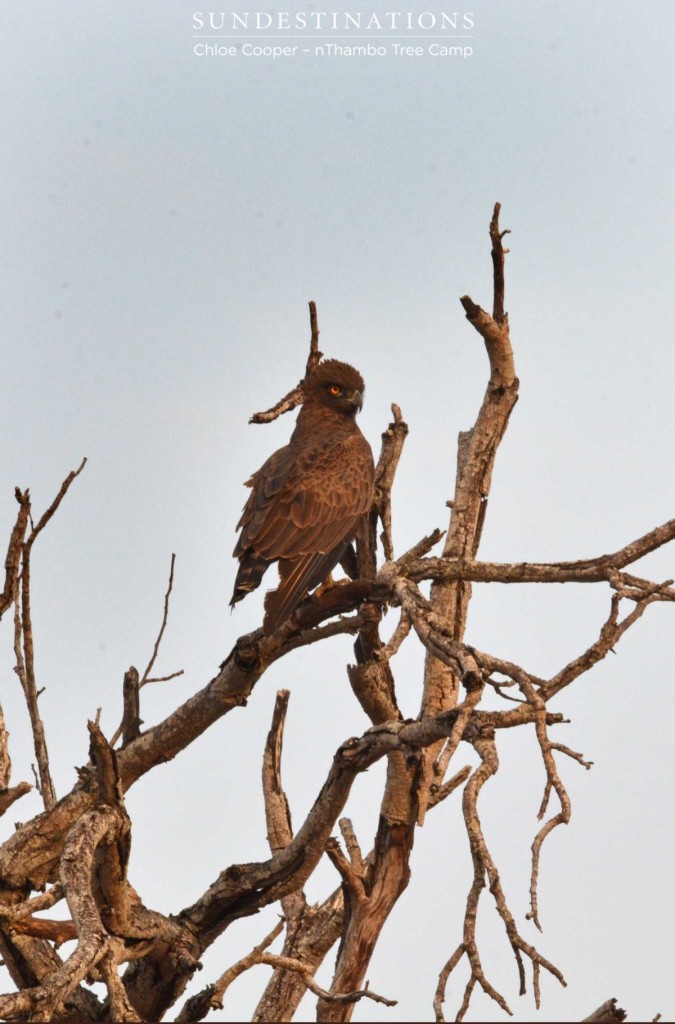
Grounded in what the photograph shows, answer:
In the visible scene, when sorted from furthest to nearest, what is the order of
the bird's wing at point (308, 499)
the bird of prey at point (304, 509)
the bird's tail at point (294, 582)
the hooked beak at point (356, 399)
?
the hooked beak at point (356, 399) < the bird's wing at point (308, 499) < the bird of prey at point (304, 509) < the bird's tail at point (294, 582)

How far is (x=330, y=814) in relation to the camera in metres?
6.28

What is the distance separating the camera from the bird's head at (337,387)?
339 inches

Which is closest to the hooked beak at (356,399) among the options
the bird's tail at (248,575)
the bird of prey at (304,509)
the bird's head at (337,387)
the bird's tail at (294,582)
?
the bird's head at (337,387)

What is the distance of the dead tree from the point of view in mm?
4496

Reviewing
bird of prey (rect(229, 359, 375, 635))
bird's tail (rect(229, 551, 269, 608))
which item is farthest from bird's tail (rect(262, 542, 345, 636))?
bird's tail (rect(229, 551, 269, 608))

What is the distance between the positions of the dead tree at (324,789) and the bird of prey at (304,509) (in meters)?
0.19

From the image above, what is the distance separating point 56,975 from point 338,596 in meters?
2.20

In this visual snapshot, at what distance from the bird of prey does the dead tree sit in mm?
193

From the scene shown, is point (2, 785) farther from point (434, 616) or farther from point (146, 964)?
point (434, 616)

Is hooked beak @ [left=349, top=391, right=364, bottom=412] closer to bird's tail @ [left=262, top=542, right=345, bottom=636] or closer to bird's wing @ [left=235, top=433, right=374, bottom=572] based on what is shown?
bird's wing @ [left=235, top=433, right=374, bottom=572]

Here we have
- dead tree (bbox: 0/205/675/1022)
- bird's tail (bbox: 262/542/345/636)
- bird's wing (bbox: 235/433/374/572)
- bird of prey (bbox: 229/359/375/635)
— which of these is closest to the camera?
dead tree (bbox: 0/205/675/1022)

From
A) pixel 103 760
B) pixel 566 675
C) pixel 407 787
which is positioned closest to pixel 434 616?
pixel 566 675

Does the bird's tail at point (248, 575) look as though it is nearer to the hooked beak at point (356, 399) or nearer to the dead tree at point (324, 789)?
the dead tree at point (324, 789)

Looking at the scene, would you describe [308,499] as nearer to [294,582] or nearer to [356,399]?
[294,582]
